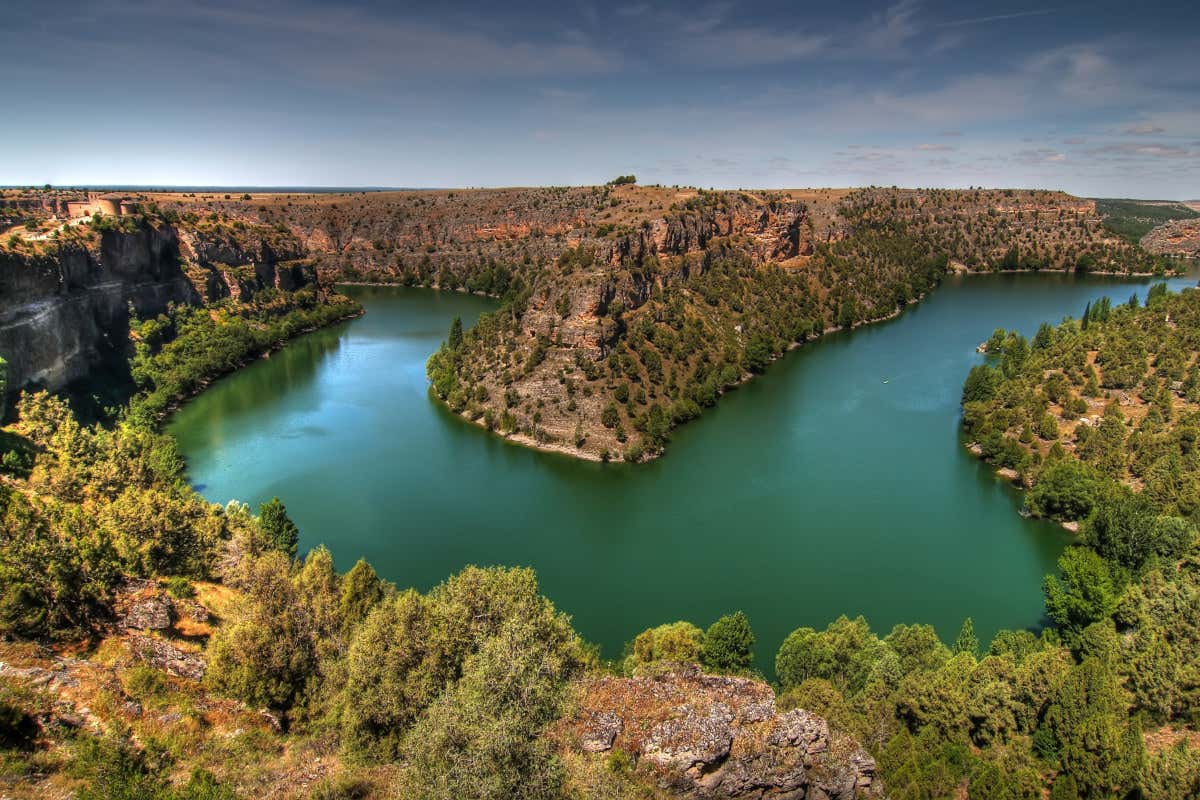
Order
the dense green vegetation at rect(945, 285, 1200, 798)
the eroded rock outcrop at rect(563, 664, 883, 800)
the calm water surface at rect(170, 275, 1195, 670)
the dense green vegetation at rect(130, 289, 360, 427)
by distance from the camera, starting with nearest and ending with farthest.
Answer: the eroded rock outcrop at rect(563, 664, 883, 800), the dense green vegetation at rect(945, 285, 1200, 798), the calm water surface at rect(170, 275, 1195, 670), the dense green vegetation at rect(130, 289, 360, 427)

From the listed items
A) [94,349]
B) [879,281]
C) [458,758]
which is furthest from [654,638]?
[879,281]

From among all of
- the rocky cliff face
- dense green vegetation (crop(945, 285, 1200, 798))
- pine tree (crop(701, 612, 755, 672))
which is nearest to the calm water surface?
pine tree (crop(701, 612, 755, 672))

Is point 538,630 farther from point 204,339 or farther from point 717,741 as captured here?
point 204,339

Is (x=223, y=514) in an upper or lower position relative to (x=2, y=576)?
lower

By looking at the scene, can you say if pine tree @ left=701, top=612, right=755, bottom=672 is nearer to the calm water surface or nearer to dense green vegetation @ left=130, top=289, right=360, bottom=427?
the calm water surface

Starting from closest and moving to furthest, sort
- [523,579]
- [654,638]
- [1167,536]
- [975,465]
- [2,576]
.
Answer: [2,576], [523,579], [654,638], [1167,536], [975,465]

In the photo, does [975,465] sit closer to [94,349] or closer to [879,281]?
[879,281]

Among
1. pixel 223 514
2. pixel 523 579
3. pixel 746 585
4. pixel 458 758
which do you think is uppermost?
pixel 458 758

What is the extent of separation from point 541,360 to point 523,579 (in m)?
32.2

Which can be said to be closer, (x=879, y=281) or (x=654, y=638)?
(x=654, y=638)

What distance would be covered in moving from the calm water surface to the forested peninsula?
2208 millimetres

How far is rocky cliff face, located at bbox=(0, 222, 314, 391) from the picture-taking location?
42625 millimetres

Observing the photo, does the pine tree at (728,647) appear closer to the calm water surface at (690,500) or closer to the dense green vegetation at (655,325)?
the calm water surface at (690,500)

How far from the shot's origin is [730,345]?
6344 cm
